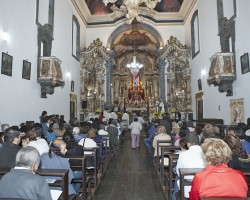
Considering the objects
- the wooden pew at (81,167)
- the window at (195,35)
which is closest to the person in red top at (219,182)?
the wooden pew at (81,167)

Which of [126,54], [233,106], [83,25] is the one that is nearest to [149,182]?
[233,106]

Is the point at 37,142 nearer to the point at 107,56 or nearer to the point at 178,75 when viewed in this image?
the point at 107,56

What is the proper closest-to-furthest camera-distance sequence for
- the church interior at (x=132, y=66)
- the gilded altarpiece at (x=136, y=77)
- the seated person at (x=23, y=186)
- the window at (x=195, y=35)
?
the seated person at (x=23, y=186) < the church interior at (x=132, y=66) < the window at (x=195, y=35) < the gilded altarpiece at (x=136, y=77)

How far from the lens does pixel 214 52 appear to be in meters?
10.8

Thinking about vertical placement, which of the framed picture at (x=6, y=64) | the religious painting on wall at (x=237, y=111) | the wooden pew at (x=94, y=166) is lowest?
the wooden pew at (x=94, y=166)

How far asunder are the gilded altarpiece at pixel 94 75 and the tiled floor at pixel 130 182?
9.05 meters

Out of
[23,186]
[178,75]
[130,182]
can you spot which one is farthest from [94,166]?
[178,75]

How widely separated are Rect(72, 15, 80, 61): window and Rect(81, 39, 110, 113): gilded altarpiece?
72 cm

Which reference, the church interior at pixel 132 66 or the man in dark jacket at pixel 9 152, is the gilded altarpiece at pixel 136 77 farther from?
the man in dark jacket at pixel 9 152

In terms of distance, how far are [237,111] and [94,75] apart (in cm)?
1056

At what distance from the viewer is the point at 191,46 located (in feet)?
49.3

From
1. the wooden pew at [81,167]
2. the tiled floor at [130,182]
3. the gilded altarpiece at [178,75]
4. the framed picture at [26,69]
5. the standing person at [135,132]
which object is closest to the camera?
the wooden pew at [81,167]

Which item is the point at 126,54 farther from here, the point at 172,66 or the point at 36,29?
the point at 36,29

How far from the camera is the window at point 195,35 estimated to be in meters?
13.7
